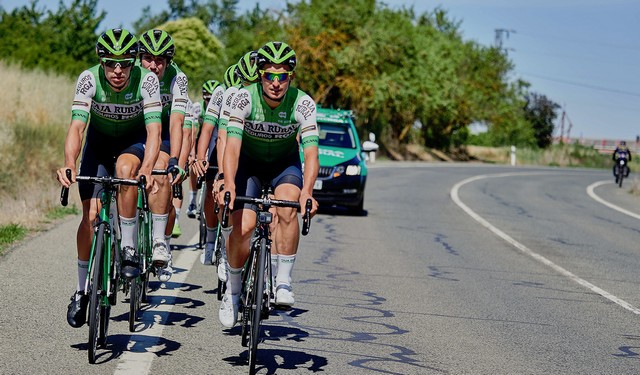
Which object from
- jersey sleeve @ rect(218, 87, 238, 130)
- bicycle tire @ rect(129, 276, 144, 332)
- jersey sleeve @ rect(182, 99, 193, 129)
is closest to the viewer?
jersey sleeve @ rect(218, 87, 238, 130)

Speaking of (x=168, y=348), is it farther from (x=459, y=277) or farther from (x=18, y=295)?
(x=459, y=277)

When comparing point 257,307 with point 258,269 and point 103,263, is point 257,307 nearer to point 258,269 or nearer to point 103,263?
point 258,269

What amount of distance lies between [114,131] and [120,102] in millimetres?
264

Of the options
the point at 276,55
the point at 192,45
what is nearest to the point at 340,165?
the point at 276,55

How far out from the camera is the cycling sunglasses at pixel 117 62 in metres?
7.45

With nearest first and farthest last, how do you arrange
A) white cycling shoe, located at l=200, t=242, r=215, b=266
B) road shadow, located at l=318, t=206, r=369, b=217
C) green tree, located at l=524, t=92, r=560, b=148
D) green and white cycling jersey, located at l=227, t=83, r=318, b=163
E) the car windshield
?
green and white cycling jersey, located at l=227, t=83, r=318, b=163 < white cycling shoe, located at l=200, t=242, r=215, b=266 < the car windshield < road shadow, located at l=318, t=206, r=369, b=217 < green tree, located at l=524, t=92, r=560, b=148

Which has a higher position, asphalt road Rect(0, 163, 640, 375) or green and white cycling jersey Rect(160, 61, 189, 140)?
green and white cycling jersey Rect(160, 61, 189, 140)

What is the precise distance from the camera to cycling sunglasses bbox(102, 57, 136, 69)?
24.4 feet

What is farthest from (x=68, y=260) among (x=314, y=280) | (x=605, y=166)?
(x=605, y=166)

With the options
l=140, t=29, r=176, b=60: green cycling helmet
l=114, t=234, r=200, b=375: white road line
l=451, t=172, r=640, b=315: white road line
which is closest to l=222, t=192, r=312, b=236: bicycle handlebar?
l=114, t=234, r=200, b=375: white road line

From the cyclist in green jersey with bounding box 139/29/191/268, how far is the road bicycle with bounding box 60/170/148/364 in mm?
1765

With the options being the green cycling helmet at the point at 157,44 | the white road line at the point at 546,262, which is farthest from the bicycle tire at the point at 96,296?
the white road line at the point at 546,262

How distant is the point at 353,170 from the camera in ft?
66.6

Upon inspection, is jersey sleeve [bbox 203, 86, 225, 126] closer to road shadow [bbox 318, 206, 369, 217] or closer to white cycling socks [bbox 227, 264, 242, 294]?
white cycling socks [bbox 227, 264, 242, 294]
